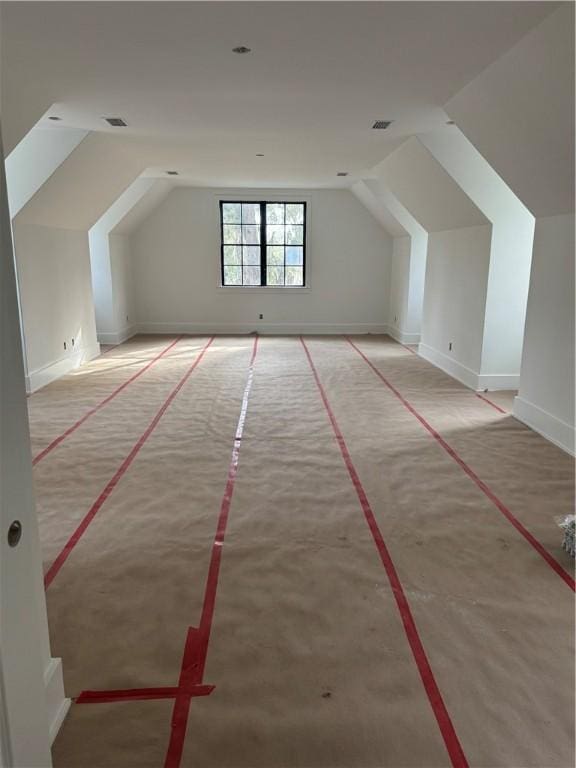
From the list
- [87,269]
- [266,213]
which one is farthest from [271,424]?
[266,213]

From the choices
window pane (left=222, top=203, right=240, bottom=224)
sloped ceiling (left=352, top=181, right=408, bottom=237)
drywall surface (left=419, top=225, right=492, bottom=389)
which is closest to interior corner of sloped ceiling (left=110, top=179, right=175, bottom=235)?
window pane (left=222, top=203, right=240, bottom=224)

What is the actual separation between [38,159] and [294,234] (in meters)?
5.27

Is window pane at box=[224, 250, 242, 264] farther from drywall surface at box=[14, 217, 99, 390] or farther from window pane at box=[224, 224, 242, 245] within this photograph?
drywall surface at box=[14, 217, 99, 390]

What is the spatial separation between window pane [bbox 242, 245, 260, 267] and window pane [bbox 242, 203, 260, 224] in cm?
44

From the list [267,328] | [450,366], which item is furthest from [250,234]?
[450,366]

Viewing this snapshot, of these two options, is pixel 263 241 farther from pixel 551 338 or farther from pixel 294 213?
pixel 551 338

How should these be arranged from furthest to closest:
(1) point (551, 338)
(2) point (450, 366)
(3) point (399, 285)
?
(3) point (399, 285)
(2) point (450, 366)
(1) point (551, 338)

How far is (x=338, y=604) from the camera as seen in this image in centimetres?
230

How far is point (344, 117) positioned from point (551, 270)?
2.15 metres

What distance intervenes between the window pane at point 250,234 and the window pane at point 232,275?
0.52 meters

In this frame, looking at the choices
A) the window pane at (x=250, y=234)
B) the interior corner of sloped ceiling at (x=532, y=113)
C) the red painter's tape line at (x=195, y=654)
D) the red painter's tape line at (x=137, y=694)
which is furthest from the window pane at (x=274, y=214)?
the red painter's tape line at (x=137, y=694)

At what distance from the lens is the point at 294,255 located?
9789 millimetres

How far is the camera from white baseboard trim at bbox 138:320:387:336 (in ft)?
32.4

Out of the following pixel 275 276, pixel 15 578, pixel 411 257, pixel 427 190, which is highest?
pixel 427 190
